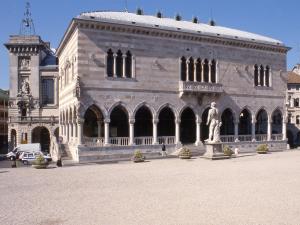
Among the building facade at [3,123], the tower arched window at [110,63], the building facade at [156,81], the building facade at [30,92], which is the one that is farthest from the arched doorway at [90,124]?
the building facade at [3,123]

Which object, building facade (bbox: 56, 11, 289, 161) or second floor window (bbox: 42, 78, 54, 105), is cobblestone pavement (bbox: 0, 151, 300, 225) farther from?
second floor window (bbox: 42, 78, 54, 105)

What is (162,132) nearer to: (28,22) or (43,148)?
(43,148)

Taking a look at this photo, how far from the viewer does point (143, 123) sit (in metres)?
36.4

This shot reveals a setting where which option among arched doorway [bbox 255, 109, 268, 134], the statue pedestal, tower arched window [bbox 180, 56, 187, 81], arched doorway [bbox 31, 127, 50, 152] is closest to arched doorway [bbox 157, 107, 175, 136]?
tower arched window [bbox 180, 56, 187, 81]

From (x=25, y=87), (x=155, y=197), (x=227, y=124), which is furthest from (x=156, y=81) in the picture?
(x=25, y=87)

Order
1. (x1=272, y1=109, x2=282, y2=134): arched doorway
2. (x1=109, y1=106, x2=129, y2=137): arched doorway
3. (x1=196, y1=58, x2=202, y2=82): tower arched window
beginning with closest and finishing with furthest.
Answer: (x1=196, y1=58, x2=202, y2=82): tower arched window
(x1=109, y1=106, x2=129, y2=137): arched doorway
(x1=272, y1=109, x2=282, y2=134): arched doorway

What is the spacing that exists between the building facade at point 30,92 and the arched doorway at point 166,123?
2091 centimetres

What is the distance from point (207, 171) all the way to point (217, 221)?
1051 cm

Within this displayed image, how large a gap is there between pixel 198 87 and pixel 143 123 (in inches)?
275

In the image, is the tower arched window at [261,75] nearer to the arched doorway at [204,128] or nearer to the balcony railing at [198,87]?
the balcony railing at [198,87]

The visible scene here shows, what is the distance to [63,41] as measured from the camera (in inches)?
1394

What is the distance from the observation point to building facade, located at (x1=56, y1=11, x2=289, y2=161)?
29500 mm

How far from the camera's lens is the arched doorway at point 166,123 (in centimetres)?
3694

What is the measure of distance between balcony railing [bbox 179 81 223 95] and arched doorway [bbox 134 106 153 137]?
4984 mm
